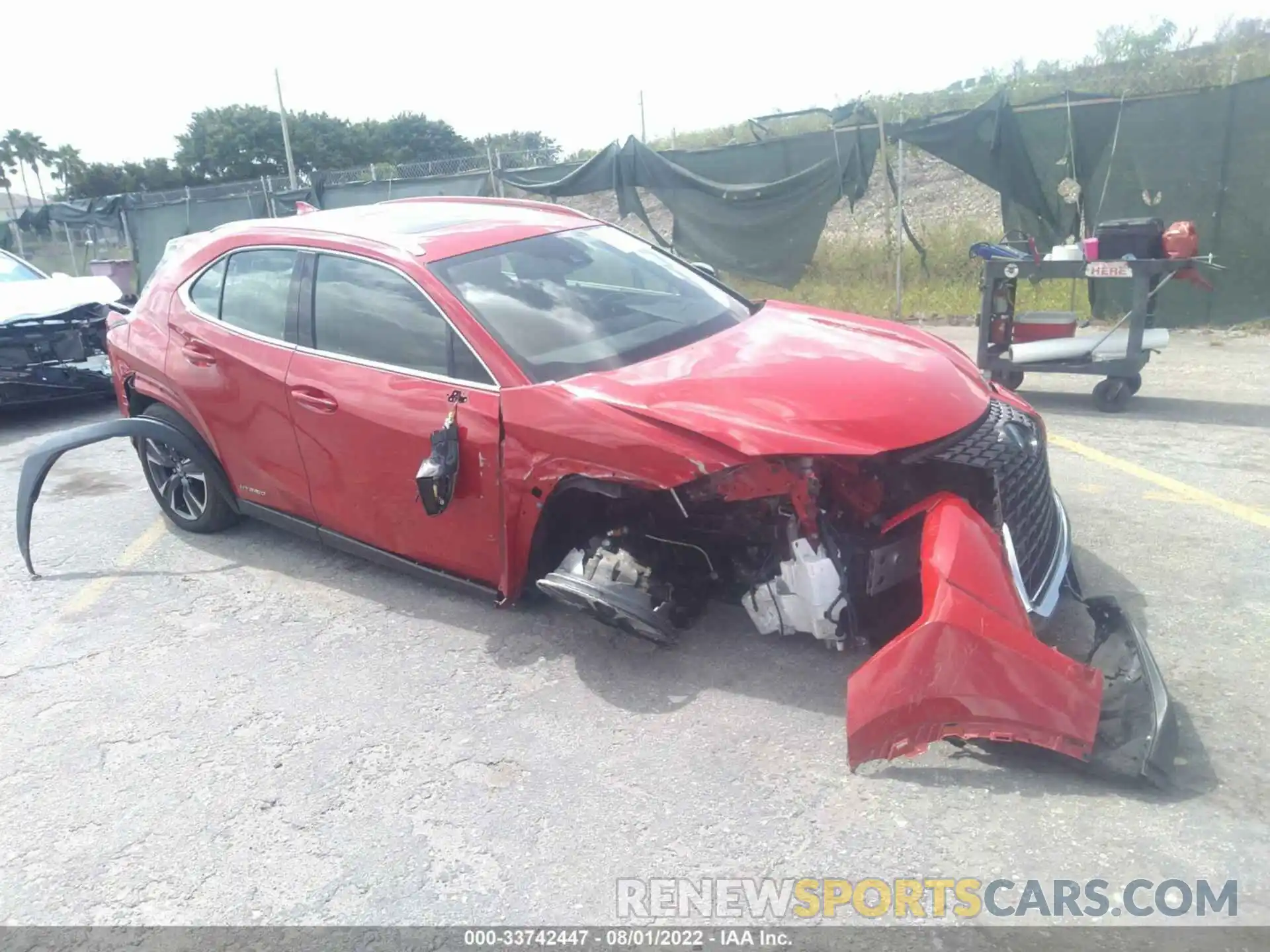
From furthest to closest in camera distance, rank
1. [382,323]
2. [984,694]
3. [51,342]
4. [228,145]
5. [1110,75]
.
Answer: [228,145], [1110,75], [51,342], [382,323], [984,694]

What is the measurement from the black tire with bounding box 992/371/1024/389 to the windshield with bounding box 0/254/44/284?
8.66 metres

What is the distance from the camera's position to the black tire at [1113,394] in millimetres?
6551

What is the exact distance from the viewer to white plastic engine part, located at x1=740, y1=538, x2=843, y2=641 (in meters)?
3.06

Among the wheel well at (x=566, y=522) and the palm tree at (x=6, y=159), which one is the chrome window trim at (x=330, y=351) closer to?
the wheel well at (x=566, y=522)

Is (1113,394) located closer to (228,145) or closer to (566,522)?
(566,522)

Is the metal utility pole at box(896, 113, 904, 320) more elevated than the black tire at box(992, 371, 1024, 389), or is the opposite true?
Result: the metal utility pole at box(896, 113, 904, 320)

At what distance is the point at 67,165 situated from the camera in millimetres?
66250

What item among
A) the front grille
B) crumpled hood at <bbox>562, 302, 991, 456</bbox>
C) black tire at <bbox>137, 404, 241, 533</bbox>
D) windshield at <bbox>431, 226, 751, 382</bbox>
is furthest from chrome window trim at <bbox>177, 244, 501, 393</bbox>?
the front grille

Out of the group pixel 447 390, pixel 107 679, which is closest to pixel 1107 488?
pixel 447 390

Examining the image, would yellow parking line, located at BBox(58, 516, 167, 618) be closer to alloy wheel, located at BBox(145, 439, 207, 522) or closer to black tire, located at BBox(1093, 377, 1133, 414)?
alloy wheel, located at BBox(145, 439, 207, 522)

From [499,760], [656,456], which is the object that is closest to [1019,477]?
[656,456]

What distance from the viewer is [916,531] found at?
306cm

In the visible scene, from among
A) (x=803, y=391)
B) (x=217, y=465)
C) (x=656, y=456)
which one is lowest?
(x=217, y=465)

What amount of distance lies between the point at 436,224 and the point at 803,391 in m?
2.03
